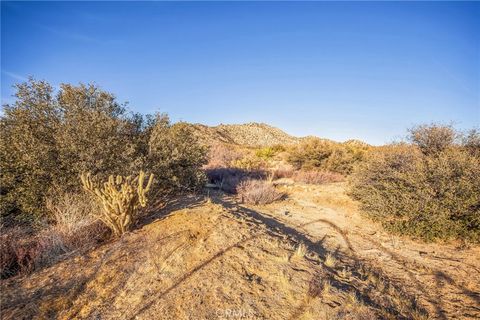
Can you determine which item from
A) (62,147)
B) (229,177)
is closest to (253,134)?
(229,177)

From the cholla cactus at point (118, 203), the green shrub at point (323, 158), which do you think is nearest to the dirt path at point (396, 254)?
the cholla cactus at point (118, 203)

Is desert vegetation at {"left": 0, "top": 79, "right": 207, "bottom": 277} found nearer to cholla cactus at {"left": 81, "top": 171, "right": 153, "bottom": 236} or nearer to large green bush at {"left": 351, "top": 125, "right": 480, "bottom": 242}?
cholla cactus at {"left": 81, "top": 171, "right": 153, "bottom": 236}

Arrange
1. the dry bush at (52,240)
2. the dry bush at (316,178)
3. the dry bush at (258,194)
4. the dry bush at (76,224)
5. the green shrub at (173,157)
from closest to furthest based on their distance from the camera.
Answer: the dry bush at (52,240) < the dry bush at (76,224) < the green shrub at (173,157) < the dry bush at (258,194) < the dry bush at (316,178)

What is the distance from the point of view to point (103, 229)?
514 centimetres

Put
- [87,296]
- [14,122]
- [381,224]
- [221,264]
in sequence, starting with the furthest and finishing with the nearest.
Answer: [381,224] < [14,122] < [221,264] < [87,296]

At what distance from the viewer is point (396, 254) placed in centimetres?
570

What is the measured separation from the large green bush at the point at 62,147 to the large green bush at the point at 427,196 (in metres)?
6.02

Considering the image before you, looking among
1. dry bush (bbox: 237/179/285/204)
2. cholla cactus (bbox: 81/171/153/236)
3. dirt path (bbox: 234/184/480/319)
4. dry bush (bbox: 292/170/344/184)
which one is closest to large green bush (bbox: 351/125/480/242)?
dirt path (bbox: 234/184/480/319)

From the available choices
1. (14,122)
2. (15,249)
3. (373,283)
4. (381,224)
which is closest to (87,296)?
(15,249)

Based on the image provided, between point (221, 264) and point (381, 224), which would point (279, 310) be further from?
point (381, 224)

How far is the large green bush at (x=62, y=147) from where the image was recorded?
20.0 feet

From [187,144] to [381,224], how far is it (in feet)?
20.6

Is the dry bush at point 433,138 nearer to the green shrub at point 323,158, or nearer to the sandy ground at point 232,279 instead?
the green shrub at point 323,158

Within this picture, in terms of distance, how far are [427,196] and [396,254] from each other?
194 centimetres
